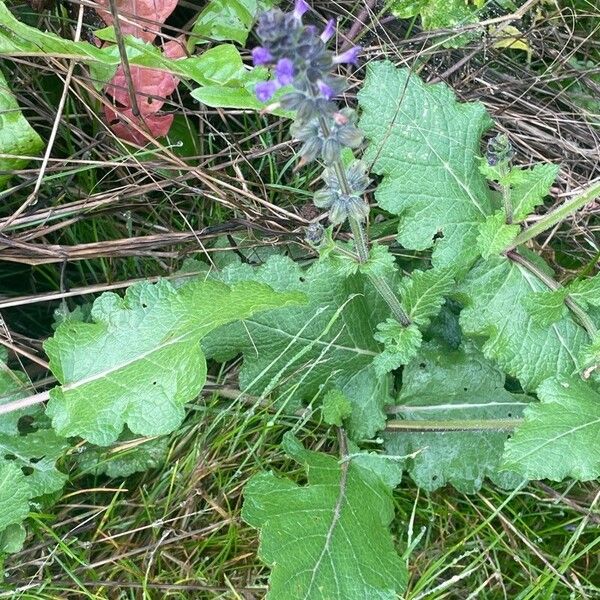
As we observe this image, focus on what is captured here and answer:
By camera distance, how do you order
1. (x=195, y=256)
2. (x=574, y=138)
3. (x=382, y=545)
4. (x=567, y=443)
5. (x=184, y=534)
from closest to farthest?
(x=567, y=443)
(x=382, y=545)
(x=184, y=534)
(x=195, y=256)
(x=574, y=138)

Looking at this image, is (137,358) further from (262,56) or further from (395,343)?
(262,56)

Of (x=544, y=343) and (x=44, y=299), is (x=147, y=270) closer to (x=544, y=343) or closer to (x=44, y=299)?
(x=44, y=299)

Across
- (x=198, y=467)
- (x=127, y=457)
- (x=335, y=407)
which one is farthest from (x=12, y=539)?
(x=335, y=407)

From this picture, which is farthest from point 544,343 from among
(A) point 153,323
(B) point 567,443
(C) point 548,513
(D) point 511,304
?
(A) point 153,323

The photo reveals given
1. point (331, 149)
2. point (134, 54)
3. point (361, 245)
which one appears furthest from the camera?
point (134, 54)

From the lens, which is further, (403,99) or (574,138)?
(574,138)

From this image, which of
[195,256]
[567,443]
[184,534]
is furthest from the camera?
[195,256]
